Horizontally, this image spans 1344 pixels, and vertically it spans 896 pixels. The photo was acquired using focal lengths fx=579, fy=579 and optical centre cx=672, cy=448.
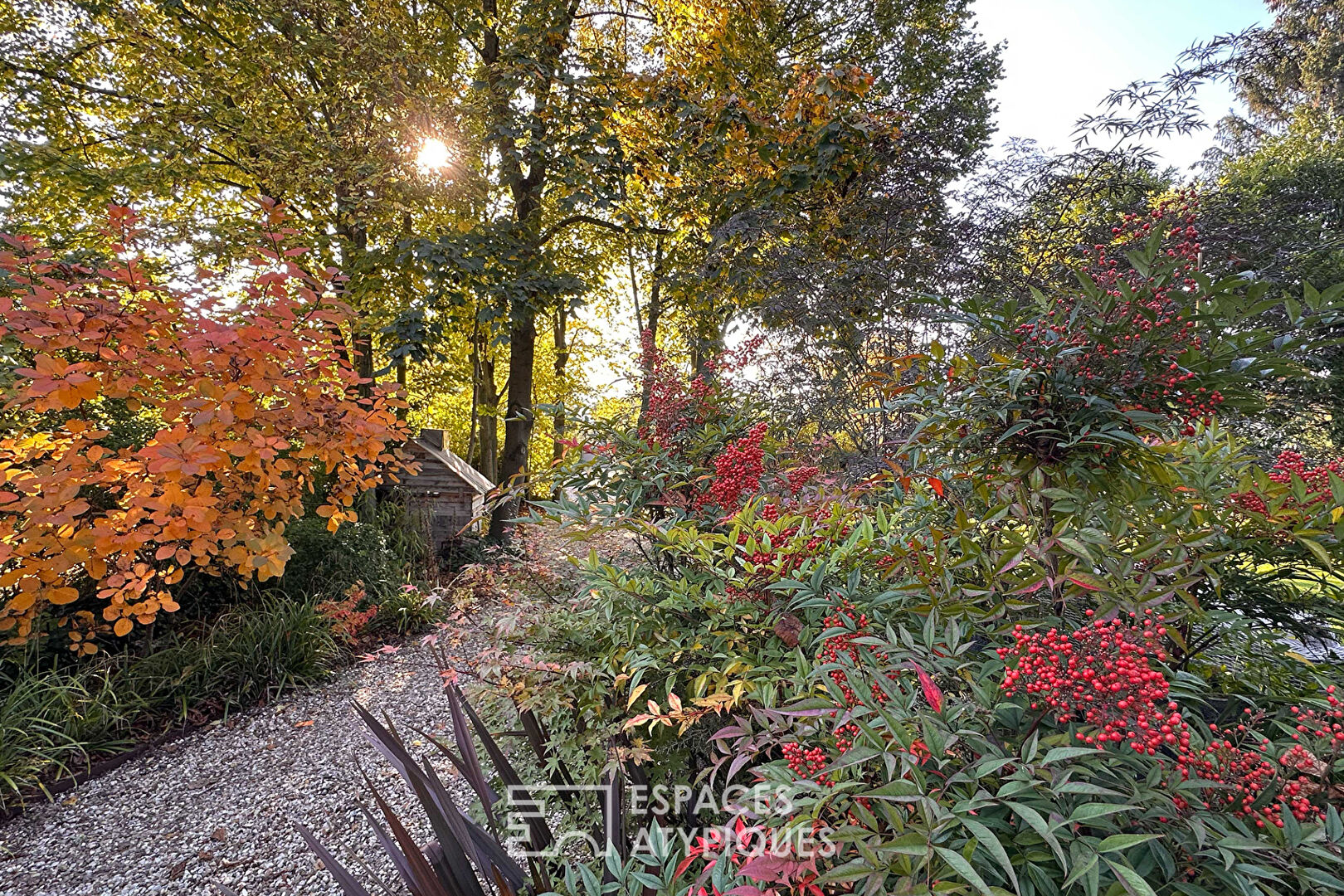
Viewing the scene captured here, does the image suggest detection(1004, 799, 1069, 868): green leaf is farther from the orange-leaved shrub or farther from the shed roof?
the shed roof

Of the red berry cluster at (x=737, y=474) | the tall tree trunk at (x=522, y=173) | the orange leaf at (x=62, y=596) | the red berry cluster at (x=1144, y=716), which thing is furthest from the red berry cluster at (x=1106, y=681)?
the tall tree trunk at (x=522, y=173)

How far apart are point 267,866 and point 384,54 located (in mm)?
6009

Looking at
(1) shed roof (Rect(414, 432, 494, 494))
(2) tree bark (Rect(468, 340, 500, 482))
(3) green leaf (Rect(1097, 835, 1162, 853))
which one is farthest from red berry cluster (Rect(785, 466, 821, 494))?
(2) tree bark (Rect(468, 340, 500, 482))

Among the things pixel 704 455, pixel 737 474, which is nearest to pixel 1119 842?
pixel 737 474

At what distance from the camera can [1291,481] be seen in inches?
45.2

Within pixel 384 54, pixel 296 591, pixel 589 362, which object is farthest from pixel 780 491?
pixel 589 362

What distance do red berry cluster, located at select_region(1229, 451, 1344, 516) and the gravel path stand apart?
2.78m

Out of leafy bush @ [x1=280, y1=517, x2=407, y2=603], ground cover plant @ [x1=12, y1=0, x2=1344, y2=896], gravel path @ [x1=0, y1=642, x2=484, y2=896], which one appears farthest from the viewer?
leafy bush @ [x1=280, y1=517, x2=407, y2=603]

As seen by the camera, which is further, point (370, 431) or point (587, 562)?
point (370, 431)

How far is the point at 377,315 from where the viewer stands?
566 cm

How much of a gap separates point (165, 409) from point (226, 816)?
6.08 ft

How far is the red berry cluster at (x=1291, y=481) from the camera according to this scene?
1.16m

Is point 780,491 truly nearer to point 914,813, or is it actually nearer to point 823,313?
point 914,813

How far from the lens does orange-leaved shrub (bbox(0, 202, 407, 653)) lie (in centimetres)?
209
